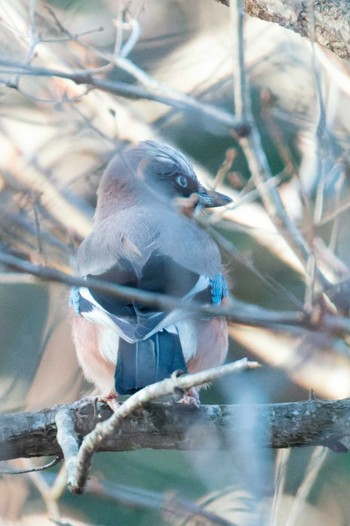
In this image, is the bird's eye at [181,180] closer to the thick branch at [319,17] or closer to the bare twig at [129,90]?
the bare twig at [129,90]

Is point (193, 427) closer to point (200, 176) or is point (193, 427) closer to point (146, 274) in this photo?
point (146, 274)

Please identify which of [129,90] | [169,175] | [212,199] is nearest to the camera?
[129,90]

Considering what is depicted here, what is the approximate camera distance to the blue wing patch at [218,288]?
414 cm

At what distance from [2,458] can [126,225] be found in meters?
1.31

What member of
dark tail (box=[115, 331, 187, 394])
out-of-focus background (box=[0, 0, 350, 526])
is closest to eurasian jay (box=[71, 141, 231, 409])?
dark tail (box=[115, 331, 187, 394])

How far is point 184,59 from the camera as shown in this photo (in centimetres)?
767

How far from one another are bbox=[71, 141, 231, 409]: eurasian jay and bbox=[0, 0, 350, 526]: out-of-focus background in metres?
0.24

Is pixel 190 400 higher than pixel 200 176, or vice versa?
pixel 200 176

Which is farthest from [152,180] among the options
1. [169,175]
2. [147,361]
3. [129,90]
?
[147,361]

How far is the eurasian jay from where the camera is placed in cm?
353

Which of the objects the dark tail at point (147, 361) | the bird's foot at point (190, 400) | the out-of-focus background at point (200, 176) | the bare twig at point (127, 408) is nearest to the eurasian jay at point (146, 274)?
the dark tail at point (147, 361)

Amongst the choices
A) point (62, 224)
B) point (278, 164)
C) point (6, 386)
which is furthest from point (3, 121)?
point (278, 164)

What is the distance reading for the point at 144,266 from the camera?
12.3 ft

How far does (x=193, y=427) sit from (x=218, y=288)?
2.61 ft
